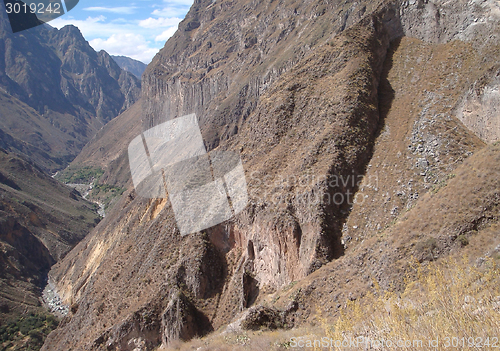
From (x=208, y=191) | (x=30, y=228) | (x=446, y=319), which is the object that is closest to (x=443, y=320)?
(x=446, y=319)

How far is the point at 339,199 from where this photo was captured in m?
18.0

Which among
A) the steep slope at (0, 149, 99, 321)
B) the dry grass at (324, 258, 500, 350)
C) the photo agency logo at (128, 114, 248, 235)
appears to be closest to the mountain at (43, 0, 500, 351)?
the dry grass at (324, 258, 500, 350)

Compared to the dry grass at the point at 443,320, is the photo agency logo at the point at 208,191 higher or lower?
higher

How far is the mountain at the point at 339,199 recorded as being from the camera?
12.5m

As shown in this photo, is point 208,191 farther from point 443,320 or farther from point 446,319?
point 446,319

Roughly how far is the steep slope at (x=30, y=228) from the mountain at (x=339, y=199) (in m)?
28.3

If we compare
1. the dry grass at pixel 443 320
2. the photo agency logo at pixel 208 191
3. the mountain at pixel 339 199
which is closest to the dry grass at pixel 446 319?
the dry grass at pixel 443 320

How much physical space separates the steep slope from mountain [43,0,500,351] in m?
28.3

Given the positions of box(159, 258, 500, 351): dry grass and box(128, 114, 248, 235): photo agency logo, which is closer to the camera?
box(159, 258, 500, 351): dry grass

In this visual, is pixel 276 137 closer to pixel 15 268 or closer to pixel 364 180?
pixel 364 180

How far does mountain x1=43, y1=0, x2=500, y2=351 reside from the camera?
12461mm

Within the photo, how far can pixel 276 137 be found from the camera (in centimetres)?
2334

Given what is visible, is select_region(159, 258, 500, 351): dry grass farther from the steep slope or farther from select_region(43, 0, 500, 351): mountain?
the steep slope

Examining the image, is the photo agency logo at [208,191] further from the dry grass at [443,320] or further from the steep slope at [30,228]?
the steep slope at [30,228]
